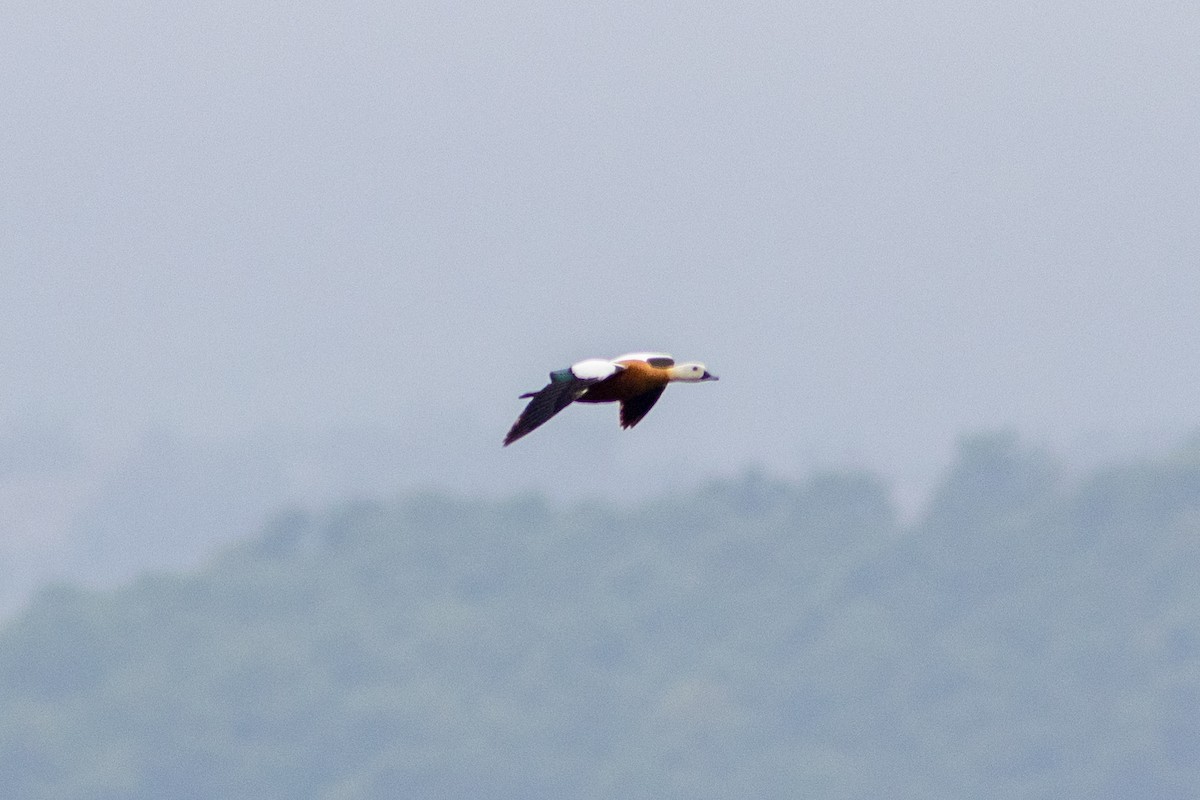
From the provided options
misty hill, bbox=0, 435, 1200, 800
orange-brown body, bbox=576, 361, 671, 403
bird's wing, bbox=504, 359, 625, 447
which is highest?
misty hill, bbox=0, 435, 1200, 800

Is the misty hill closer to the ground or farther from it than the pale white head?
farther from it

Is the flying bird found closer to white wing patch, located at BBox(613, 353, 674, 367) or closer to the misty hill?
white wing patch, located at BBox(613, 353, 674, 367)

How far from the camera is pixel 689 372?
1484 centimetres

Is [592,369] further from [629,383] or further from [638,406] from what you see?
[638,406]

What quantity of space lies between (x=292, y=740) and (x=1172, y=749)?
32274mm

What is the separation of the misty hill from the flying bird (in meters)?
90.8

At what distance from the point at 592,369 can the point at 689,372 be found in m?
0.81

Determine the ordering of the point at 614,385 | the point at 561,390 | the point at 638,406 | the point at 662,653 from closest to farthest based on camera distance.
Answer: the point at 561,390
the point at 614,385
the point at 638,406
the point at 662,653

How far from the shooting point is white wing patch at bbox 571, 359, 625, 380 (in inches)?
556

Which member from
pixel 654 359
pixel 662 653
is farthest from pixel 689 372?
pixel 662 653

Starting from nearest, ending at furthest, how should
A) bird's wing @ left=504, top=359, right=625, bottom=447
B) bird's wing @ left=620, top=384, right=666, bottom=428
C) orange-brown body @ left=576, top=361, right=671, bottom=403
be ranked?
bird's wing @ left=504, top=359, right=625, bottom=447
orange-brown body @ left=576, top=361, right=671, bottom=403
bird's wing @ left=620, top=384, right=666, bottom=428

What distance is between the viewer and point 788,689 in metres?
118

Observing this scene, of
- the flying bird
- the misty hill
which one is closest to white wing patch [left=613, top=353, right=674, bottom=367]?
the flying bird

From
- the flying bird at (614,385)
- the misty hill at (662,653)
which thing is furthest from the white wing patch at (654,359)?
the misty hill at (662,653)
